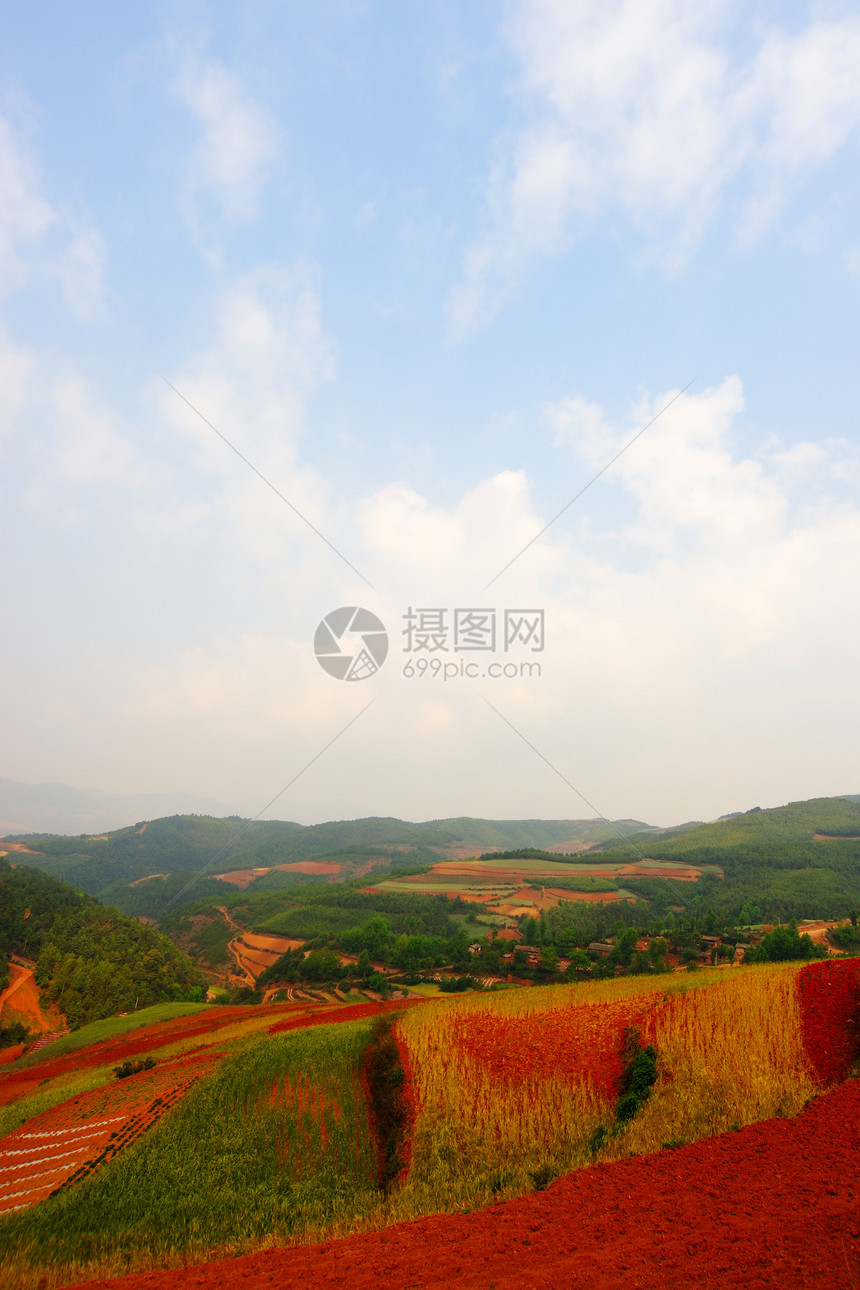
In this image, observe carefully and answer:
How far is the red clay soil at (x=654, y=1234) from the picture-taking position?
8.23m

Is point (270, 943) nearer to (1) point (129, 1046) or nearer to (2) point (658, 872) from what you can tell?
(1) point (129, 1046)

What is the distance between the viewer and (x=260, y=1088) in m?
22.0

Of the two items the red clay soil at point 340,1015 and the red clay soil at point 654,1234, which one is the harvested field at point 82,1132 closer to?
the red clay soil at point 340,1015

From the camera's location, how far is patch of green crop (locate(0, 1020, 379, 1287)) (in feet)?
47.6

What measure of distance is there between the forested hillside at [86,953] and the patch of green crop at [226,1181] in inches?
2637

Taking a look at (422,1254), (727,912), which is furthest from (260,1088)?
Answer: (727,912)

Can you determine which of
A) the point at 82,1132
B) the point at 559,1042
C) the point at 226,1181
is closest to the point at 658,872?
the point at 559,1042

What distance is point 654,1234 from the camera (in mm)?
9641

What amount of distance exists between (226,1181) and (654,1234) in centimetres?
1421

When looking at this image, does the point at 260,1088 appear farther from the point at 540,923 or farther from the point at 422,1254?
the point at 540,923

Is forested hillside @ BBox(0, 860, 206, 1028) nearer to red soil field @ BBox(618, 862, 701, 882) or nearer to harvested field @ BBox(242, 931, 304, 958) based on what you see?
harvested field @ BBox(242, 931, 304, 958)

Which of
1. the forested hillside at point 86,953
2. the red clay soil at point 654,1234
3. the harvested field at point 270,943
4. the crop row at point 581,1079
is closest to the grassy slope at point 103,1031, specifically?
the forested hillside at point 86,953

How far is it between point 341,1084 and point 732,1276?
702 inches

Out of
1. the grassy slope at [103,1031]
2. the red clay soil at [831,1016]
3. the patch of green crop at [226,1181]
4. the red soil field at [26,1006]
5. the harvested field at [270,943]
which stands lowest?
the harvested field at [270,943]
